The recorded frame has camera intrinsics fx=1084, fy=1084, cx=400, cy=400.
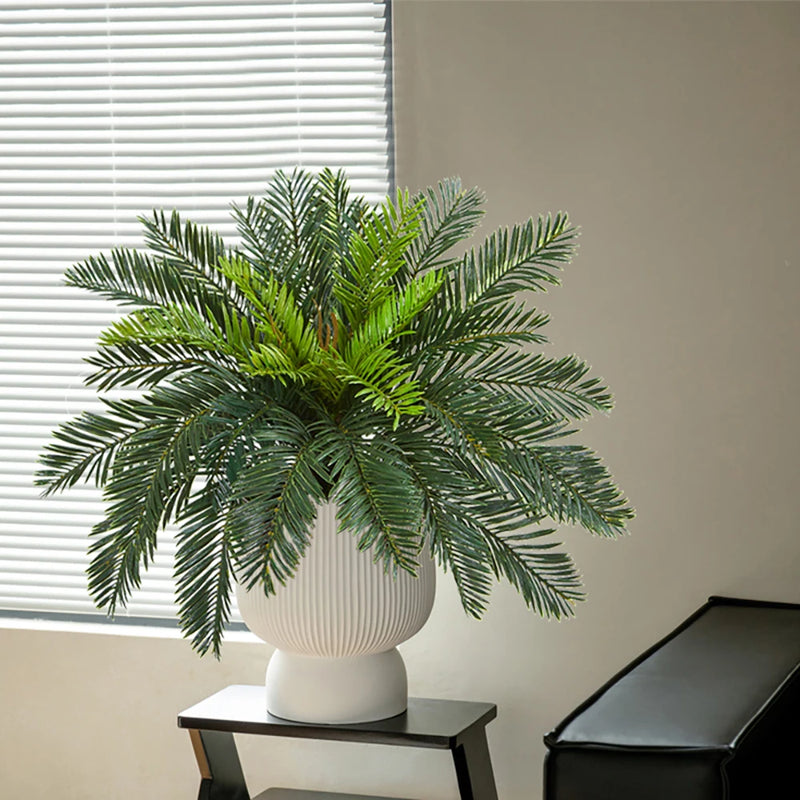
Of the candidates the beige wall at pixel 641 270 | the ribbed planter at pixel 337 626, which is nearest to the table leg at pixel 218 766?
the ribbed planter at pixel 337 626

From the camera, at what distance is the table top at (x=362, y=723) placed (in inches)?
76.9

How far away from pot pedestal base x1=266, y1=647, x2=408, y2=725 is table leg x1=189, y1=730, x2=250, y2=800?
0.24m

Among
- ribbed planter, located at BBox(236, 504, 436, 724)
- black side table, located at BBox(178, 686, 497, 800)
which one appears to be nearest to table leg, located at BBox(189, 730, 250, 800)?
black side table, located at BBox(178, 686, 497, 800)

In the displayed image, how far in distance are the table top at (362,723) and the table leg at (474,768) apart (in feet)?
0.10

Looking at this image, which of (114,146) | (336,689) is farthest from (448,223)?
(114,146)

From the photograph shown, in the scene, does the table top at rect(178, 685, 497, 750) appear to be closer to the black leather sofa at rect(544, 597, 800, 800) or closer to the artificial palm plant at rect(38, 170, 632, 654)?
the artificial palm plant at rect(38, 170, 632, 654)

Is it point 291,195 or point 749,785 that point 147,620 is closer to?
point 291,195

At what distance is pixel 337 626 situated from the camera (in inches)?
75.0

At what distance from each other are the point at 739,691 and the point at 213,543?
2.77ft

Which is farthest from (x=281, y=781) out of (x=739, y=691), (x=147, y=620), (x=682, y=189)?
(x=682, y=189)

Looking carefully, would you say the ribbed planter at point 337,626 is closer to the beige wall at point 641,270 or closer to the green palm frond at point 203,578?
the green palm frond at point 203,578

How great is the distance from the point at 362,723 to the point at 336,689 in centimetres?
8

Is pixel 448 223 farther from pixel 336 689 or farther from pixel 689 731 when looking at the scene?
pixel 689 731

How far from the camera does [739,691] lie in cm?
154
